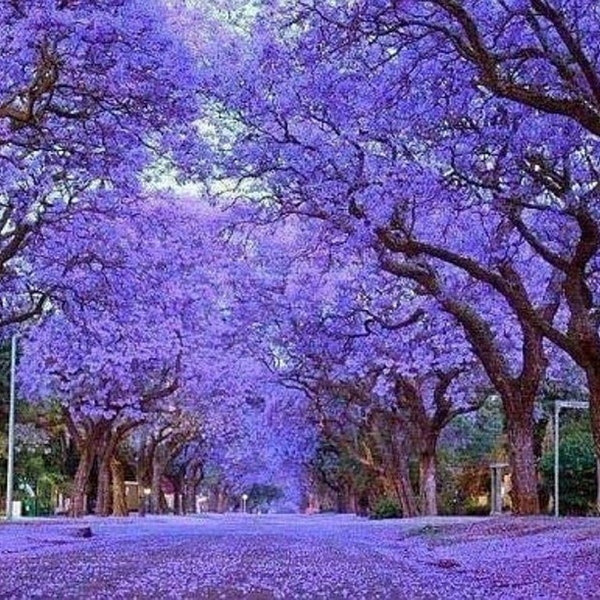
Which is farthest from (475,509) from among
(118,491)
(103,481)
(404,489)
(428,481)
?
(118,491)

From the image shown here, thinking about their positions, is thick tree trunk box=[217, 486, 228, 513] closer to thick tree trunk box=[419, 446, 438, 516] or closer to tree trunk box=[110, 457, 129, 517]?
tree trunk box=[110, 457, 129, 517]

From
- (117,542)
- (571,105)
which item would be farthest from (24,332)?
(571,105)

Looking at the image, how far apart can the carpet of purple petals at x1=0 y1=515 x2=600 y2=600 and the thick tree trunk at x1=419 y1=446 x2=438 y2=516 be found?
37.8ft

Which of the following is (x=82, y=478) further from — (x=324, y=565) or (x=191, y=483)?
(x=191, y=483)

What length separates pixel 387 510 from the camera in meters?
41.8

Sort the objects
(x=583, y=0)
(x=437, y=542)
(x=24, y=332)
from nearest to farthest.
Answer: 1. (x=583, y=0)
2. (x=437, y=542)
3. (x=24, y=332)

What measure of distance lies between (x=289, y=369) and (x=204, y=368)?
2543mm

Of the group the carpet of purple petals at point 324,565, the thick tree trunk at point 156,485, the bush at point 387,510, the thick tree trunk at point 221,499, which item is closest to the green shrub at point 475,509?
the bush at point 387,510

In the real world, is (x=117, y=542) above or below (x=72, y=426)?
below

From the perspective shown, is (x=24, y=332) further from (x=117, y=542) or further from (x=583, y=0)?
(x=583, y=0)

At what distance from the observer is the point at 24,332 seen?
33.1 metres

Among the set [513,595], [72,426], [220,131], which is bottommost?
[513,595]

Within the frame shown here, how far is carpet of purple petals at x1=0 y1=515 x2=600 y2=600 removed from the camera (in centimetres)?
1106

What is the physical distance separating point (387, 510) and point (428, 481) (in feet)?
23.1
